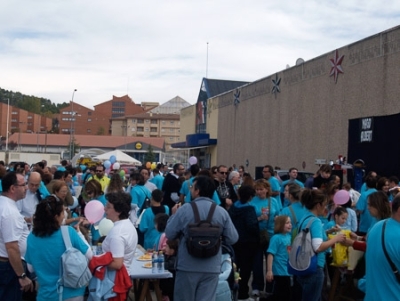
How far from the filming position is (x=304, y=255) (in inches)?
269

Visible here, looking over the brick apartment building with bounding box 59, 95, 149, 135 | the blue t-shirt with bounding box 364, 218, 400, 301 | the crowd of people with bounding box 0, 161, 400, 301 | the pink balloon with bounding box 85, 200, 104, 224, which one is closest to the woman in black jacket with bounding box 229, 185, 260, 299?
the crowd of people with bounding box 0, 161, 400, 301

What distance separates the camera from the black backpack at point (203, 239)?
568 centimetres

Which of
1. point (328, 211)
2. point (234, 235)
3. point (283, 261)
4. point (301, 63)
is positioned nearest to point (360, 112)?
point (301, 63)

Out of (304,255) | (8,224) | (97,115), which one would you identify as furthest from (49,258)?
(97,115)

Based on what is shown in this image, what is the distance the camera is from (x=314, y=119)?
29375 mm

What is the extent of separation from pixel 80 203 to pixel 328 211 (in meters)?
4.95

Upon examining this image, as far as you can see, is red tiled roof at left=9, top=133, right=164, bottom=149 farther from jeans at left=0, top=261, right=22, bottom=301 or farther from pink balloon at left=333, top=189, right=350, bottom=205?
jeans at left=0, top=261, right=22, bottom=301

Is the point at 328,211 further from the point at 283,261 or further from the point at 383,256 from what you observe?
the point at 383,256

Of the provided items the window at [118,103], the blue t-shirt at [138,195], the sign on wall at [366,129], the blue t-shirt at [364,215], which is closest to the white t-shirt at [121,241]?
the blue t-shirt at [364,215]

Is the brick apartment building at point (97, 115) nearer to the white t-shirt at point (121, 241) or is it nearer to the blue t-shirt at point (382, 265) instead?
the white t-shirt at point (121, 241)

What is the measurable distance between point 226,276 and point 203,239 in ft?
2.71

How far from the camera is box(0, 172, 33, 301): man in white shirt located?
5.87 meters

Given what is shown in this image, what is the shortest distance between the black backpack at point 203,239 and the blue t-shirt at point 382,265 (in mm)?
1484

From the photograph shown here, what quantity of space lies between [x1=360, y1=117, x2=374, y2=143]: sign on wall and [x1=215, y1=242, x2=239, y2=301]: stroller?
15840mm
